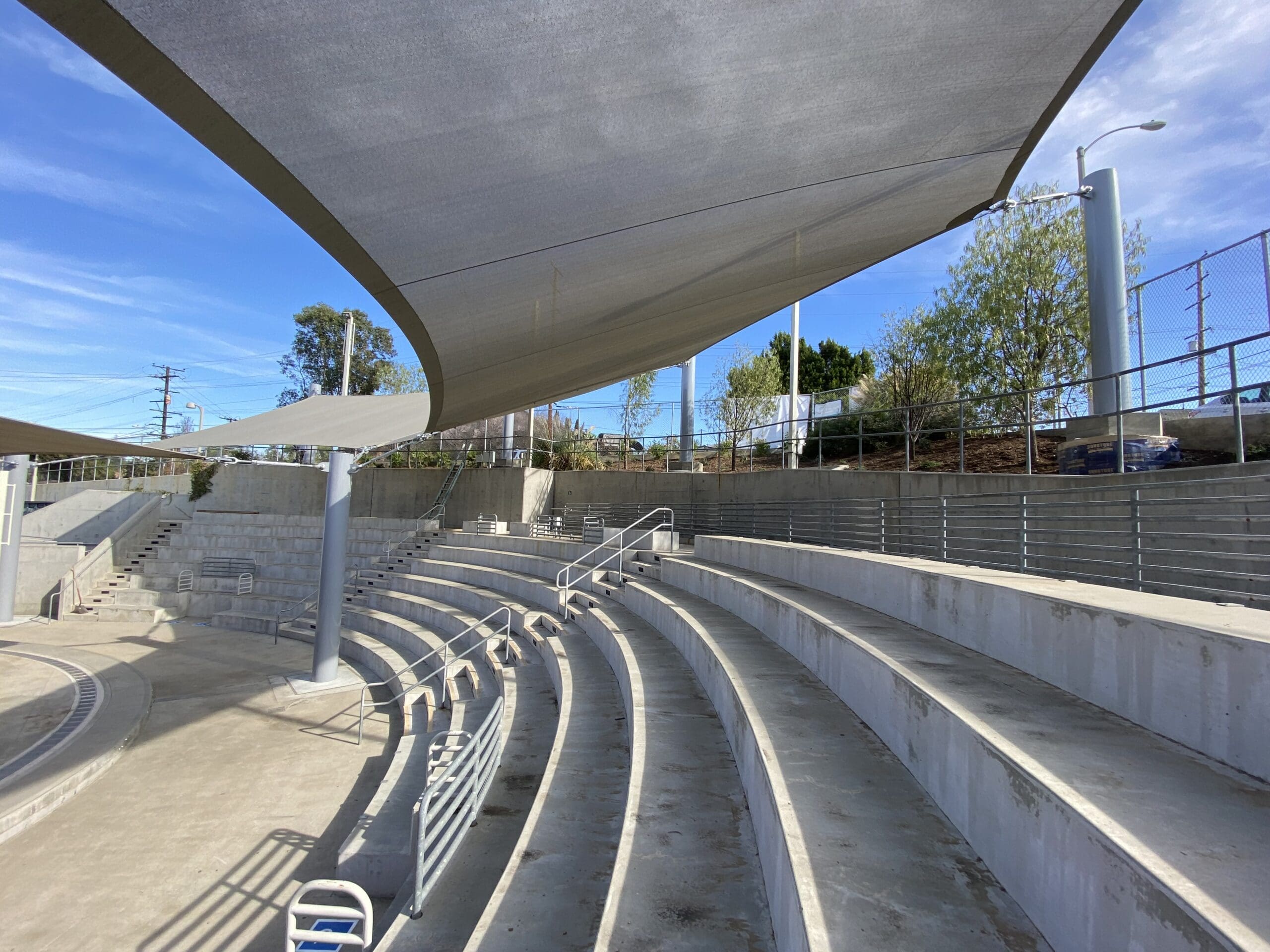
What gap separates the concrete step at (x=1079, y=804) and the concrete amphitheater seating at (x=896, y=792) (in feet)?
0.04

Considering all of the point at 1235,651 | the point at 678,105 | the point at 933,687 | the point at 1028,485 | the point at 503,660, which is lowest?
the point at 503,660

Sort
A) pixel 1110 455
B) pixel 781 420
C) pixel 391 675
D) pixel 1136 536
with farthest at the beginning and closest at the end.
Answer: pixel 781 420 < pixel 391 675 < pixel 1110 455 < pixel 1136 536

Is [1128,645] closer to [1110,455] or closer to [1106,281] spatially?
[1110,455]

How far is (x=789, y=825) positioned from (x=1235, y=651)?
183cm

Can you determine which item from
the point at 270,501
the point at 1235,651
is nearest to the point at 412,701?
the point at 1235,651

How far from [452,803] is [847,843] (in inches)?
111

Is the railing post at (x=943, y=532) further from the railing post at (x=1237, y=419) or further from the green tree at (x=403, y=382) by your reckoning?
the green tree at (x=403, y=382)

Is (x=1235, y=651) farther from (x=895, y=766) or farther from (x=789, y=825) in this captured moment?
(x=789, y=825)

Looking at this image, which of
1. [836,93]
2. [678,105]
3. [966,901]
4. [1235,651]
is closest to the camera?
[966,901]

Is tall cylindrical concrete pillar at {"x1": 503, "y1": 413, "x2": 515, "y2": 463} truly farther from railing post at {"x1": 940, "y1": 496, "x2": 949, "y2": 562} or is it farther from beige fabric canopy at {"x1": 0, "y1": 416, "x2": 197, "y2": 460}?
railing post at {"x1": 940, "y1": 496, "x2": 949, "y2": 562}

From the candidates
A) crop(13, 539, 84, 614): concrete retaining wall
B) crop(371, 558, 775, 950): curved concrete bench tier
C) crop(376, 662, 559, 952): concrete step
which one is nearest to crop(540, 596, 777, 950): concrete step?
crop(371, 558, 775, 950): curved concrete bench tier

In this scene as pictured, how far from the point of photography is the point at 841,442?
18234 millimetres

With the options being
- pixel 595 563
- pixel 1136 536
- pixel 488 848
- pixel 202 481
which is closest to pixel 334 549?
pixel 595 563

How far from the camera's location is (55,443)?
1002 cm
